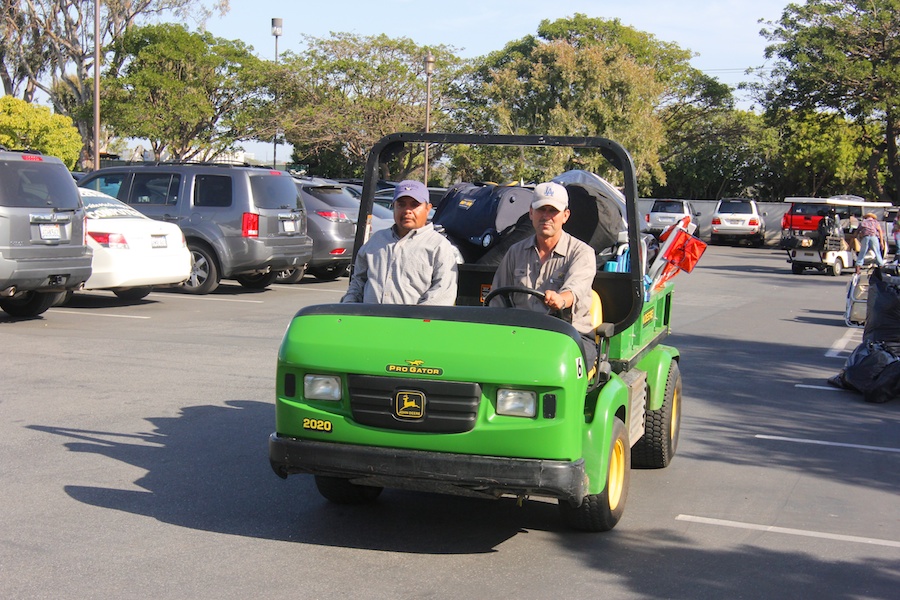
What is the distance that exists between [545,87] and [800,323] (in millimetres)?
34457

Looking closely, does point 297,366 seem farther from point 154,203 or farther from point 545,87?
point 545,87

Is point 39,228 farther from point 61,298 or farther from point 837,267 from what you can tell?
point 837,267

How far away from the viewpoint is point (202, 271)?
1698cm

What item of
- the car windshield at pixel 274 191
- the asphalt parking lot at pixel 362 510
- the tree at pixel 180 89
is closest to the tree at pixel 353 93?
the tree at pixel 180 89

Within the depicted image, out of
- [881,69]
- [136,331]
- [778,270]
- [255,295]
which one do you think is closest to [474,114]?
[881,69]

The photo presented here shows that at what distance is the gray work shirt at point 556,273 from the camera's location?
19.1 ft

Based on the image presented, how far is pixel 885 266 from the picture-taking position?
39.0 ft

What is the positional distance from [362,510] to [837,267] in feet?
76.8

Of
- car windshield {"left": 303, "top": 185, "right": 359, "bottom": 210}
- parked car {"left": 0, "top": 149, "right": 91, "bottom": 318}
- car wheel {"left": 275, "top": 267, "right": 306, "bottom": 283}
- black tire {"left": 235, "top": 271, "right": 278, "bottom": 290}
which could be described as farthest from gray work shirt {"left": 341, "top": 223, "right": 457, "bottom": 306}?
car windshield {"left": 303, "top": 185, "right": 359, "bottom": 210}

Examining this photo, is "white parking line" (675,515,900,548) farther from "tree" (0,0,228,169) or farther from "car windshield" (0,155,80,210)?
"tree" (0,0,228,169)

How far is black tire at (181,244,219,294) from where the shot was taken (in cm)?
1686

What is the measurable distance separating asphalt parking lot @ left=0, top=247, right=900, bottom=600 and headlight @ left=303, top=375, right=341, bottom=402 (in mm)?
787

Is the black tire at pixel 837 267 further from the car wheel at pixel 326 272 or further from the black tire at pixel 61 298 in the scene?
the black tire at pixel 61 298

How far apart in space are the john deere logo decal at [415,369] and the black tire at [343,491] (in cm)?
112
